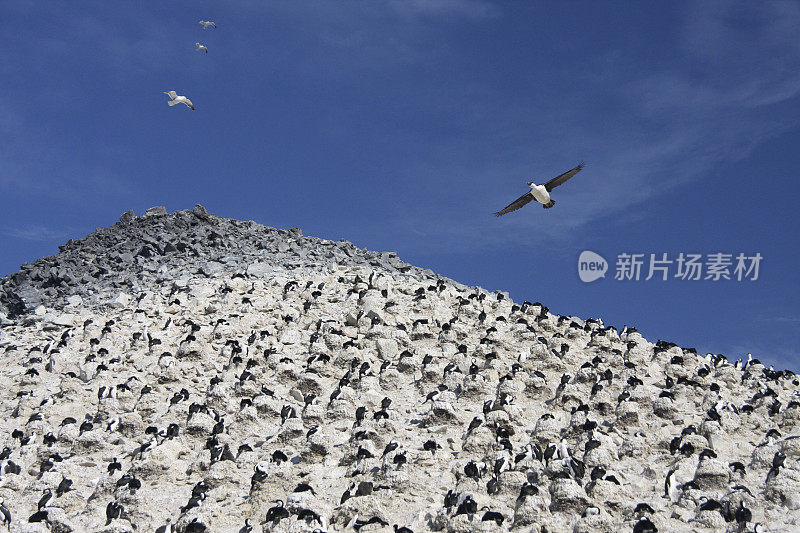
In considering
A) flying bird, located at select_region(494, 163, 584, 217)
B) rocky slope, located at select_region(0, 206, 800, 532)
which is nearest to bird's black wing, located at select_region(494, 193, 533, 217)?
flying bird, located at select_region(494, 163, 584, 217)

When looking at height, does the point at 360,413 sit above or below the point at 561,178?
below

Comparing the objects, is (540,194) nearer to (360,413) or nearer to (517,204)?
(517,204)

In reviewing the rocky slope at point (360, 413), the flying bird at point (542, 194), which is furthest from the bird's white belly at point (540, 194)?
the rocky slope at point (360, 413)

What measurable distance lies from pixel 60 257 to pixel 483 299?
95.8 feet

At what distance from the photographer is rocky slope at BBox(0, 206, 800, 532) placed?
21281 mm

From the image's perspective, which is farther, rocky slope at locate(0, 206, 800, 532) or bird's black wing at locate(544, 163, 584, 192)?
bird's black wing at locate(544, 163, 584, 192)

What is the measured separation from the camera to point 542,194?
28453 mm

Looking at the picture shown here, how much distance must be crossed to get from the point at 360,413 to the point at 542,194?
10.6 m

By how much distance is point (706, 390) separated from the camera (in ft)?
103

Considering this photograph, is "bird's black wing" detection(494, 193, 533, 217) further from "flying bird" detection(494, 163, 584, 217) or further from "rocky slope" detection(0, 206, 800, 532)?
"rocky slope" detection(0, 206, 800, 532)

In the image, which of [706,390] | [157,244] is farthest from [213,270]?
[706,390]

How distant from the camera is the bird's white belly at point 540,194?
2811cm

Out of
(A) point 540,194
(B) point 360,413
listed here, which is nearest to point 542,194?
(A) point 540,194

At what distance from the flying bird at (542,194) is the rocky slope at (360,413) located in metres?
6.80
